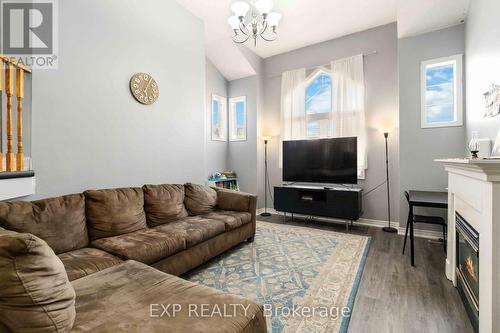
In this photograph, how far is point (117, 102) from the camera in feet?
8.54

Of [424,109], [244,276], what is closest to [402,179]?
[424,109]

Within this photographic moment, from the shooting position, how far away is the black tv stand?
3.56 m

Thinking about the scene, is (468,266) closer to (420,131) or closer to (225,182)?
(420,131)

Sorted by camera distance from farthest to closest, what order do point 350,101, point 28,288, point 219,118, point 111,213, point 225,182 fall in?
point 219,118, point 225,182, point 350,101, point 111,213, point 28,288

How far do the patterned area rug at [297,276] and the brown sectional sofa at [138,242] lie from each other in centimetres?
24

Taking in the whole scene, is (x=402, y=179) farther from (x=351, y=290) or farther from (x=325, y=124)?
(x=351, y=290)

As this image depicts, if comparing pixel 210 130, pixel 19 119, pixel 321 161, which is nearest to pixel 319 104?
pixel 321 161

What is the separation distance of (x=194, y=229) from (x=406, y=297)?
6.29 feet

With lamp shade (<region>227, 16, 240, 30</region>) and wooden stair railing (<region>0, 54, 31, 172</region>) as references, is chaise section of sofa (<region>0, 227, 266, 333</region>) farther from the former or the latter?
lamp shade (<region>227, 16, 240, 30</region>)

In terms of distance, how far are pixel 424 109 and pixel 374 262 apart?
7.62 feet

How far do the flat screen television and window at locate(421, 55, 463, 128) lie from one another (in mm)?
1039

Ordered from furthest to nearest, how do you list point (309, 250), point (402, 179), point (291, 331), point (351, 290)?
1. point (402, 179)
2. point (309, 250)
3. point (351, 290)
4. point (291, 331)

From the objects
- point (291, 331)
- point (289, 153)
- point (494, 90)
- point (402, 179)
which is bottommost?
point (291, 331)

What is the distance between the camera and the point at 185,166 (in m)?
3.44
